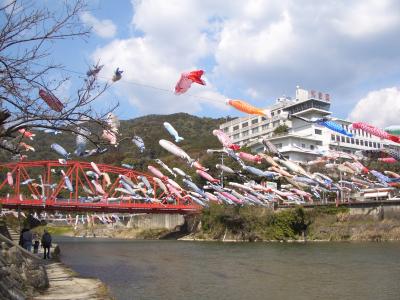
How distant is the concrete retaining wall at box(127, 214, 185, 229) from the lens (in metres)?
72.9

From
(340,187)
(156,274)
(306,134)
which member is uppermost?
(306,134)

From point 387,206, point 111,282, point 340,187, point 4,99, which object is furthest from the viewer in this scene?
point 340,187

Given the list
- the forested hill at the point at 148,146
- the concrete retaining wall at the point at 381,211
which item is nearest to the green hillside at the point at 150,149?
the forested hill at the point at 148,146

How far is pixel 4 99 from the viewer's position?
413 inches

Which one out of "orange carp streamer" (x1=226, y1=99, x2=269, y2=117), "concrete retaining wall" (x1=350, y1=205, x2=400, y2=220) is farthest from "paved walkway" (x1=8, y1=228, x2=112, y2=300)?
"concrete retaining wall" (x1=350, y1=205, x2=400, y2=220)

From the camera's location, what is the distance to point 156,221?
77.3 m

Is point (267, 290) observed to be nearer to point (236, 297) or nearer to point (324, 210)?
point (236, 297)

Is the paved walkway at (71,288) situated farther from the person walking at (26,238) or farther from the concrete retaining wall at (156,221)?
the concrete retaining wall at (156,221)

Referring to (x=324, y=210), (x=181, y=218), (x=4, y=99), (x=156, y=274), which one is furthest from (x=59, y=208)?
(x=4, y=99)

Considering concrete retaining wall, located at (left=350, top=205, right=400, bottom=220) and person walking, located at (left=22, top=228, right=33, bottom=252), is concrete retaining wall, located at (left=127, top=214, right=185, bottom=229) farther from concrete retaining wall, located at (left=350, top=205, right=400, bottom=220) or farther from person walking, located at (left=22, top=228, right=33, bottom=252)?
person walking, located at (left=22, top=228, right=33, bottom=252)

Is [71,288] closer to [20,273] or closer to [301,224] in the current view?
[20,273]

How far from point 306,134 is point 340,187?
1336 inches

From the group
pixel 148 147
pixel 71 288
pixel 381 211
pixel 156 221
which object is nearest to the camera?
pixel 71 288

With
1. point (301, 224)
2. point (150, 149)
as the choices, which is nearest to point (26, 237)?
point (301, 224)
